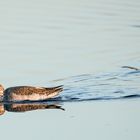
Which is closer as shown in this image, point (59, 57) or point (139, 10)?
point (59, 57)

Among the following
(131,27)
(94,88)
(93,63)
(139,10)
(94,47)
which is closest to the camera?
(94,88)

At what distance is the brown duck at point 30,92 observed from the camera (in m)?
15.3

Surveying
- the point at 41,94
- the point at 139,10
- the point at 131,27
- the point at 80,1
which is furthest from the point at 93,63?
the point at 80,1

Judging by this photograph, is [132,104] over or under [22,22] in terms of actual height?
under

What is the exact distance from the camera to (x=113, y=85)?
637 inches

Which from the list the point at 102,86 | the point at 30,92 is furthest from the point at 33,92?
the point at 102,86

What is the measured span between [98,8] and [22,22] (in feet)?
8.19

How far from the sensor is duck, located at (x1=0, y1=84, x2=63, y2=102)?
1534cm

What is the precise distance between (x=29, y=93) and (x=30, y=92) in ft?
0.09

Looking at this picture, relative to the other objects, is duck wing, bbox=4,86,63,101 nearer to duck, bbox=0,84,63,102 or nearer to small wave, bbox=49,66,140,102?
duck, bbox=0,84,63,102

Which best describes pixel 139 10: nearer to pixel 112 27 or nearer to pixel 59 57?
pixel 112 27

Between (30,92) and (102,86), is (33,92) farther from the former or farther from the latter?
(102,86)

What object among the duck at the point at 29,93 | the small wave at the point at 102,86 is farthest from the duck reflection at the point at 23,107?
the small wave at the point at 102,86

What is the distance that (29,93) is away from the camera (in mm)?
15391
